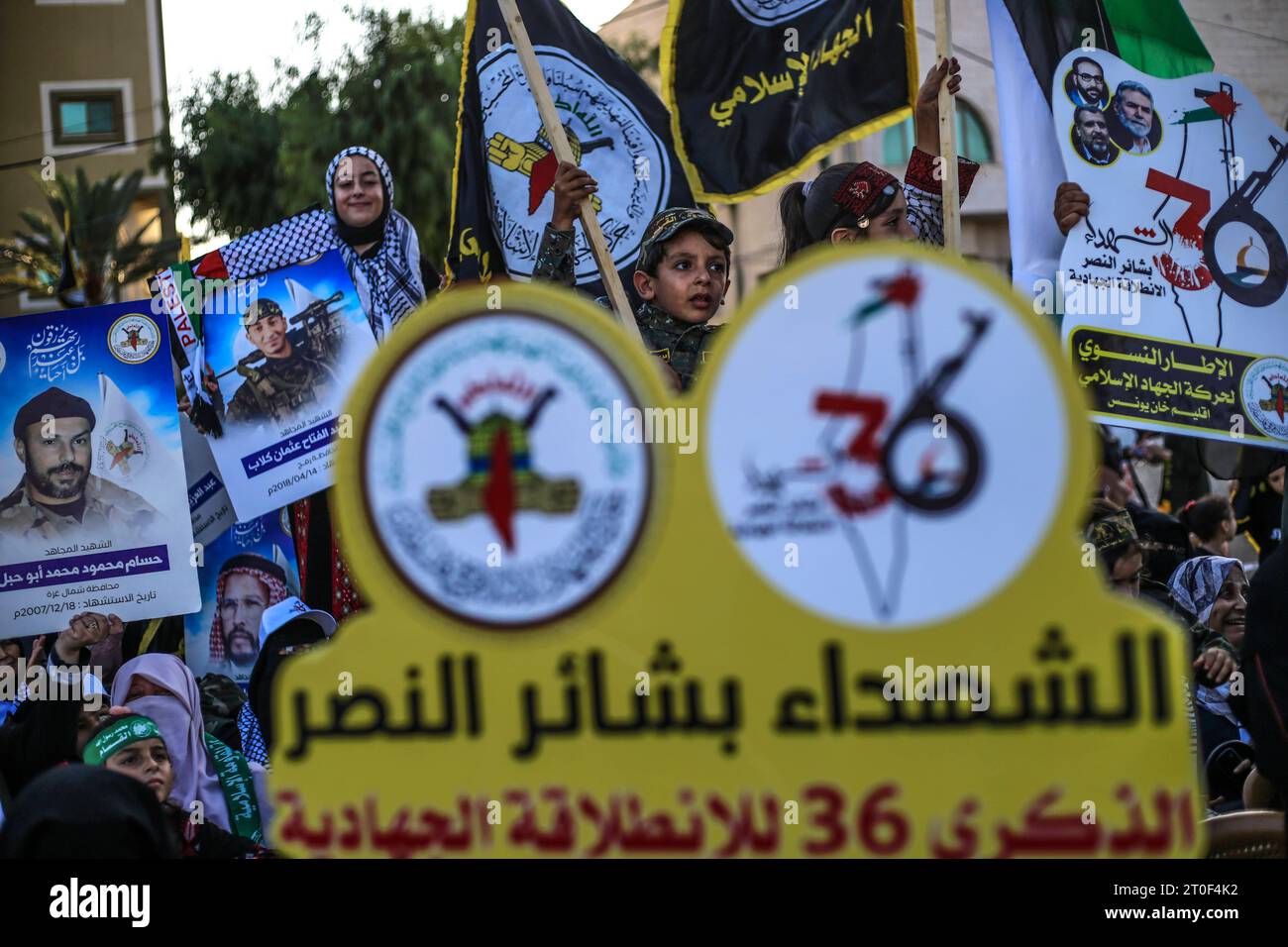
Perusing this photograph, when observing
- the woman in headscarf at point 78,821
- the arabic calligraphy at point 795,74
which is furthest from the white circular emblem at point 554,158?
the woman in headscarf at point 78,821

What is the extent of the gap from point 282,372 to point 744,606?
11.4ft

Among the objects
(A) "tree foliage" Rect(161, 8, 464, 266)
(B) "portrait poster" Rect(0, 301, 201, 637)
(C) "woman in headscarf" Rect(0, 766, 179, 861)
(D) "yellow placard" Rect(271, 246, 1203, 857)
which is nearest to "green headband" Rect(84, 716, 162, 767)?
(B) "portrait poster" Rect(0, 301, 201, 637)

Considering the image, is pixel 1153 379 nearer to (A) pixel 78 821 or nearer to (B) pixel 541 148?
(B) pixel 541 148

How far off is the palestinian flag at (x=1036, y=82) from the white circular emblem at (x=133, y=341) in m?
2.66

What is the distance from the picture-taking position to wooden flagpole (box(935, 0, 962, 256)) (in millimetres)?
3068

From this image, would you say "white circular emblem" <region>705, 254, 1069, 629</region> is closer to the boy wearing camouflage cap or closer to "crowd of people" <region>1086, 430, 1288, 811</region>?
"crowd of people" <region>1086, 430, 1288, 811</region>

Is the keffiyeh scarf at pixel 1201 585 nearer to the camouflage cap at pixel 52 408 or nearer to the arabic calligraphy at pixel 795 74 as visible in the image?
the arabic calligraphy at pixel 795 74

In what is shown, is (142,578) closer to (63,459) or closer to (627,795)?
(63,459)

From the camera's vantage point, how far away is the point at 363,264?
16.9ft

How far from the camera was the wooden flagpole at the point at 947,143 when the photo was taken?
10.1ft

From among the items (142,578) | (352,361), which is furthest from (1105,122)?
→ (142,578)
